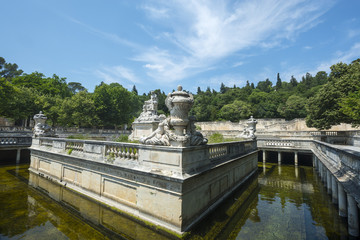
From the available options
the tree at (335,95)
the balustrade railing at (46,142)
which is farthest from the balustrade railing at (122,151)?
the tree at (335,95)

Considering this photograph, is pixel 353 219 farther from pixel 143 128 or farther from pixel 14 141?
pixel 14 141

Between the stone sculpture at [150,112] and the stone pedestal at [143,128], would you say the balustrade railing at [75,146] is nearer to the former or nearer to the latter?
the stone pedestal at [143,128]

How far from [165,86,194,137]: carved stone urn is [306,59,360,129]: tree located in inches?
790

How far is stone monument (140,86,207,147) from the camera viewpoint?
528 centimetres

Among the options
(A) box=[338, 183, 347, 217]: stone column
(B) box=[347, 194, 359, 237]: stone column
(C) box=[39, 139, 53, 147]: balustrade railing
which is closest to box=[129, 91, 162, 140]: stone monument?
(C) box=[39, 139, 53, 147]: balustrade railing

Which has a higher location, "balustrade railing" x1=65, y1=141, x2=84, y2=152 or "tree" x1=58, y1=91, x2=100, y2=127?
"tree" x1=58, y1=91, x2=100, y2=127

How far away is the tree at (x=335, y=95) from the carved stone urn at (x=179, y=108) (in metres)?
20.1

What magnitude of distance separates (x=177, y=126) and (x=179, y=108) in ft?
1.87

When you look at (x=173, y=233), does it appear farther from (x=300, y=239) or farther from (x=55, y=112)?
(x=55, y=112)

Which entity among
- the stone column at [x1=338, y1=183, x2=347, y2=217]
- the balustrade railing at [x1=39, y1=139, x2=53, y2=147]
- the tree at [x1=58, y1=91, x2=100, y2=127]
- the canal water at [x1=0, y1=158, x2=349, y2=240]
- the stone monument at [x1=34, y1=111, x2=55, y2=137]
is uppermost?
the tree at [x1=58, y1=91, x2=100, y2=127]

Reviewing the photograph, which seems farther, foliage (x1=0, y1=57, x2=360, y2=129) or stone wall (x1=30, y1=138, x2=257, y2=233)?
foliage (x1=0, y1=57, x2=360, y2=129)

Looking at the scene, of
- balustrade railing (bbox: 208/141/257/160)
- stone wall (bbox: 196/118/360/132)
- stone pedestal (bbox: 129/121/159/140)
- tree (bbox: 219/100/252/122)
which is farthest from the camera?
tree (bbox: 219/100/252/122)

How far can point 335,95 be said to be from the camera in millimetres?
19562

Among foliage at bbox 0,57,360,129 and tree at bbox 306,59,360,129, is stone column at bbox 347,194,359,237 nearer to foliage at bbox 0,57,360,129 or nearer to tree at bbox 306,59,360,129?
foliage at bbox 0,57,360,129
